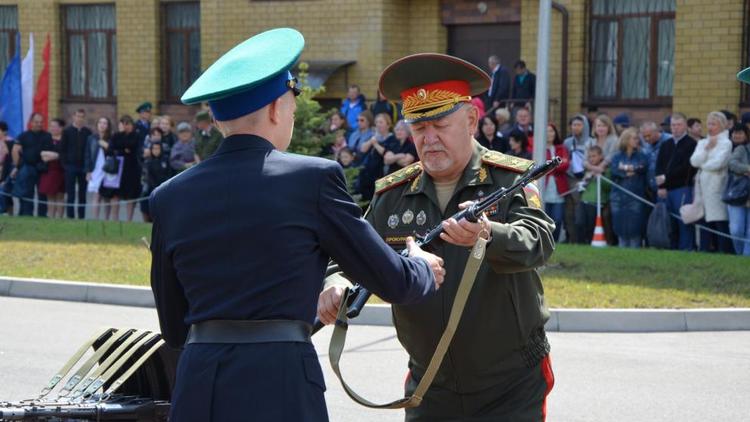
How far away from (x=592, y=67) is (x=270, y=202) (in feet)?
57.0

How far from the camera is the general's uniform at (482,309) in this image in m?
4.19

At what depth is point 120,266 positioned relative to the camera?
12906 millimetres

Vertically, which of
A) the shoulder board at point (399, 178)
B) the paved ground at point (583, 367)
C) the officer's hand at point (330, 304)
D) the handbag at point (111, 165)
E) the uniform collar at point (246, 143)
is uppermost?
the uniform collar at point (246, 143)

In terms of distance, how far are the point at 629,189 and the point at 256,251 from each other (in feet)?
38.6

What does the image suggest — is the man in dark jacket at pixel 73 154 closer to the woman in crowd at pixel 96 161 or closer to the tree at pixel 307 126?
the woman in crowd at pixel 96 161

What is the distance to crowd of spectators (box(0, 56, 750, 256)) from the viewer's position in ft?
46.3

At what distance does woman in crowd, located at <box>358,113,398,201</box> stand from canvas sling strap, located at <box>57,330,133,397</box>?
10712 millimetres

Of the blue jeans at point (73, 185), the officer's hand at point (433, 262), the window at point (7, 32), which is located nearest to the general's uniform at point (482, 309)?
the officer's hand at point (433, 262)

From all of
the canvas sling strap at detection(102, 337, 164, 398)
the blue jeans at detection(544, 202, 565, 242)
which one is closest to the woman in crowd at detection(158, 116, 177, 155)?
the blue jeans at detection(544, 202, 565, 242)

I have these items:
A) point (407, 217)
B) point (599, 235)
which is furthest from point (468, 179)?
point (599, 235)

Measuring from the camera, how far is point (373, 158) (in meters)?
15.9

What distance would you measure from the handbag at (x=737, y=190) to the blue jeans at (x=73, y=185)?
389 inches

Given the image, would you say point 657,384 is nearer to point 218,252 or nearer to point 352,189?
point 218,252

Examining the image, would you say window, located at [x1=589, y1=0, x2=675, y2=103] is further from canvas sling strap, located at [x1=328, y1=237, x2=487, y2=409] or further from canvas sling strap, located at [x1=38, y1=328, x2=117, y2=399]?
canvas sling strap, located at [x1=328, y1=237, x2=487, y2=409]
